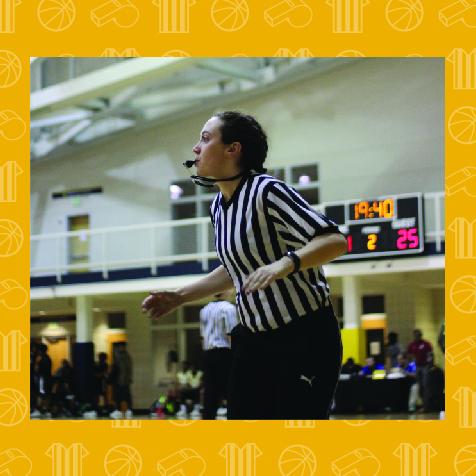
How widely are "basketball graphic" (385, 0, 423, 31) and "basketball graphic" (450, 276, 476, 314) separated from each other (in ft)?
4.49

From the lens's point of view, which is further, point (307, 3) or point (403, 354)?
point (403, 354)

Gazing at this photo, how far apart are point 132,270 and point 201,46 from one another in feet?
60.6

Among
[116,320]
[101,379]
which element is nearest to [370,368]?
[101,379]

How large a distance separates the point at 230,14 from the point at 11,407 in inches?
95.0

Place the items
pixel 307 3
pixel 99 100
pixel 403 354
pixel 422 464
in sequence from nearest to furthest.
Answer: pixel 422 464, pixel 307 3, pixel 403 354, pixel 99 100

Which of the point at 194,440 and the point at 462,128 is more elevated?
the point at 462,128

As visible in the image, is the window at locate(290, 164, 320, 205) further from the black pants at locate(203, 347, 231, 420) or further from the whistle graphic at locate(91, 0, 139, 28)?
the whistle graphic at locate(91, 0, 139, 28)

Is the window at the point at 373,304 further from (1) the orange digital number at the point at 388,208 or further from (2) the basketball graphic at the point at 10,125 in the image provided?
(2) the basketball graphic at the point at 10,125

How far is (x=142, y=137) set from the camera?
2584cm

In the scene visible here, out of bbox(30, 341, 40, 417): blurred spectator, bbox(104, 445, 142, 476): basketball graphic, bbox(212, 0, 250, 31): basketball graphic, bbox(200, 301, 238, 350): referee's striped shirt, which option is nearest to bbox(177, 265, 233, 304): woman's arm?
bbox(104, 445, 142, 476): basketball graphic

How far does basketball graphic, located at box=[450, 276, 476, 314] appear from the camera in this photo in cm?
523

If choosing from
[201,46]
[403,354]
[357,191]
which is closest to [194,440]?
[201,46]

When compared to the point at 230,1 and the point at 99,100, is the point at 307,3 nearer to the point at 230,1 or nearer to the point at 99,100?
the point at 230,1

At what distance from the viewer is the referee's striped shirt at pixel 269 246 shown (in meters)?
3.94
